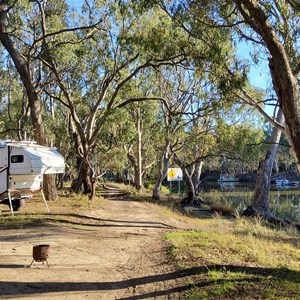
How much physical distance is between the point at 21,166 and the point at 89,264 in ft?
22.6

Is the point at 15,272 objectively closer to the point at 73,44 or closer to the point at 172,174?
the point at 73,44

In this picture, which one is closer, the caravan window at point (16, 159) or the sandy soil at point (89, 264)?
the sandy soil at point (89, 264)

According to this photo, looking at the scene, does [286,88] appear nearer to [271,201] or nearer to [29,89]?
[29,89]

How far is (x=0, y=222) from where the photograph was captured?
41.5 ft

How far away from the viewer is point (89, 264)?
320 inches

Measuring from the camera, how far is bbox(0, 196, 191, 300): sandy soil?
20.9 feet

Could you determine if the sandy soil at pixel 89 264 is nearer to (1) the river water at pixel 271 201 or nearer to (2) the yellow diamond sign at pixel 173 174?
Result: (1) the river water at pixel 271 201

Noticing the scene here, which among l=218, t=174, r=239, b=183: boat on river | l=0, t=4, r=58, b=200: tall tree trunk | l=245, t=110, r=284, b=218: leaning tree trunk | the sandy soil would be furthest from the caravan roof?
l=218, t=174, r=239, b=183: boat on river

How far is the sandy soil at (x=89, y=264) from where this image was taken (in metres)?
6.37

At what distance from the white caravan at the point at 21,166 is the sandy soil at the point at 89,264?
2.17 meters

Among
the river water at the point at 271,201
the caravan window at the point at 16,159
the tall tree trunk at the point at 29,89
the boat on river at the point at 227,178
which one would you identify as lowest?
the river water at the point at 271,201

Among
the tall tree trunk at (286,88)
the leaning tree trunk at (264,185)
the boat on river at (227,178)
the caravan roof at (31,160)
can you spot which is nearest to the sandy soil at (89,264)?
the caravan roof at (31,160)

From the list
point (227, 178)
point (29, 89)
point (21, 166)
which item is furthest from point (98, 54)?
point (227, 178)

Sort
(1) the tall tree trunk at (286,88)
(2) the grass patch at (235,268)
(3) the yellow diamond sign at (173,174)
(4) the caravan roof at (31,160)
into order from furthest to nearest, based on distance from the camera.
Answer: (3) the yellow diamond sign at (173,174) < (4) the caravan roof at (31,160) < (1) the tall tree trunk at (286,88) < (2) the grass patch at (235,268)
